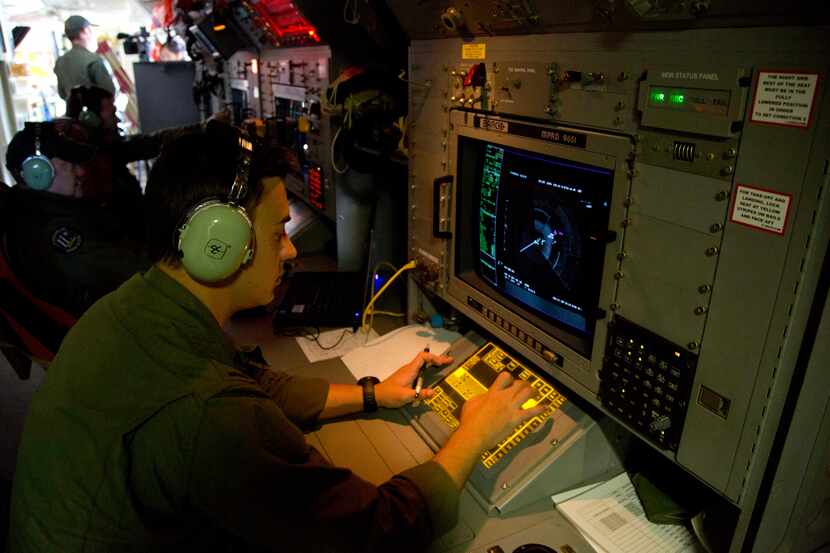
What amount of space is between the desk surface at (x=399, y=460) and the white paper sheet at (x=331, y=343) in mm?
30

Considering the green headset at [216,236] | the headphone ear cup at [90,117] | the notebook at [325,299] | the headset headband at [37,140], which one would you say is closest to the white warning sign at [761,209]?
the green headset at [216,236]

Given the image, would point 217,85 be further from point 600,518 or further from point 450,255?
point 600,518

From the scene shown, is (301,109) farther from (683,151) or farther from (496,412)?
(683,151)

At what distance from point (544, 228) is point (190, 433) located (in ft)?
2.62

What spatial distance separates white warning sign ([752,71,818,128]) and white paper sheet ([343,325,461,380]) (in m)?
1.02

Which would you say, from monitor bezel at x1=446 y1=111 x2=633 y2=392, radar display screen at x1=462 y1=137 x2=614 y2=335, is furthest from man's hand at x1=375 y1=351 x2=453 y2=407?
radar display screen at x1=462 y1=137 x2=614 y2=335

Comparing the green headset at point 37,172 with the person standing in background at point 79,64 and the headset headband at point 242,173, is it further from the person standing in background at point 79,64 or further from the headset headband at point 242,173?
the person standing in background at point 79,64

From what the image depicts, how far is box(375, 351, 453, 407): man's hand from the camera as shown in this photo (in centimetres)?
138

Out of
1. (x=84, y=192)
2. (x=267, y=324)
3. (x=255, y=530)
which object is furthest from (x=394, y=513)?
(x=84, y=192)

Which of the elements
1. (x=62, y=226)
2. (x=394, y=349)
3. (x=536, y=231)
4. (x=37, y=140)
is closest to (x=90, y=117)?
(x=37, y=140)

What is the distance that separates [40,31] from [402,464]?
273 inches

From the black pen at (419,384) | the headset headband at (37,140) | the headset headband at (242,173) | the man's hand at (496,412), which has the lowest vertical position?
the black pen at (419,384)

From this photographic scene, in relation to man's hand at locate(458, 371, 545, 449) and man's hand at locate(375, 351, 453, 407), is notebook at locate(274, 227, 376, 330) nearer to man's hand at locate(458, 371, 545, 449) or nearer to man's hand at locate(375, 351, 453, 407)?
man's hand at locate(375, 351, 453, 407)

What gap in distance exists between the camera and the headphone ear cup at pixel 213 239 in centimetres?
87
